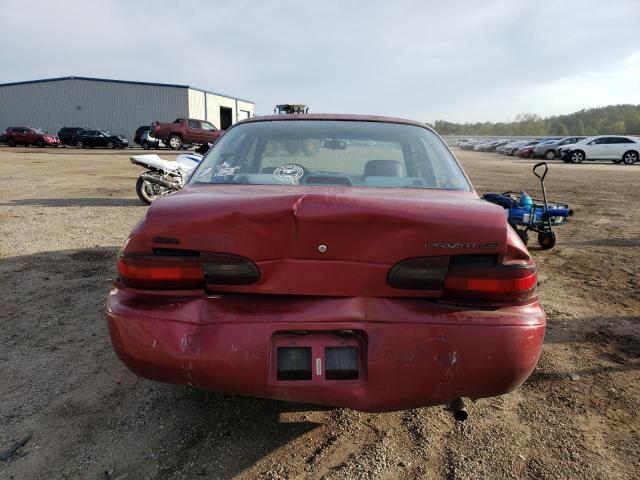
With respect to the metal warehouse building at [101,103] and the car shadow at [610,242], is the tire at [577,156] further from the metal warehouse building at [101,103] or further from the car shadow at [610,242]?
the metal warehouse building at [101,103]

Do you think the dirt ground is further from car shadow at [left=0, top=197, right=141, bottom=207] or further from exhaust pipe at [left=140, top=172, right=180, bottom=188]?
car shadow at [left=0, top=197, right=141, bottom=207]

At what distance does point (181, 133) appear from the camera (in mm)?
28094

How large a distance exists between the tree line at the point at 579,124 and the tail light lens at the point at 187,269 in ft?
302

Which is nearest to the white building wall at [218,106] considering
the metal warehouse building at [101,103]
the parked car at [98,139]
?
the metal warehouse building at [101,103]

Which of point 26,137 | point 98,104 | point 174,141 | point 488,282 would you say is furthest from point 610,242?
point 98,104

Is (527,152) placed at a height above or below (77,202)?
above

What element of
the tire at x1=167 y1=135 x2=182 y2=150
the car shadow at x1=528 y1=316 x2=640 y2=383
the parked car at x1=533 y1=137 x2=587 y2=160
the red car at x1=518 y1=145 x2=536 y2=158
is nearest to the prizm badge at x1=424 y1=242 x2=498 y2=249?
the car shadow at x1=528 y1=316 x2=640 y2=383

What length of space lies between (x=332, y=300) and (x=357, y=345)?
20cm

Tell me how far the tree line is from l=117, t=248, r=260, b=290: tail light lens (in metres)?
92.0

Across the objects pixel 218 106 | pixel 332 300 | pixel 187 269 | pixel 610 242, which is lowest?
pixel 610 242

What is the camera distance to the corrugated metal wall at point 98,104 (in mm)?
40062

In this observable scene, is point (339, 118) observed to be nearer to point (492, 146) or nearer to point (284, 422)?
point (284, 422)

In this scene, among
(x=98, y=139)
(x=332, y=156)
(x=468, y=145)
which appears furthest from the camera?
(x=468, y=145)

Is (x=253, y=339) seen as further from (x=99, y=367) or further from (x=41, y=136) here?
(x=41, y=136)
